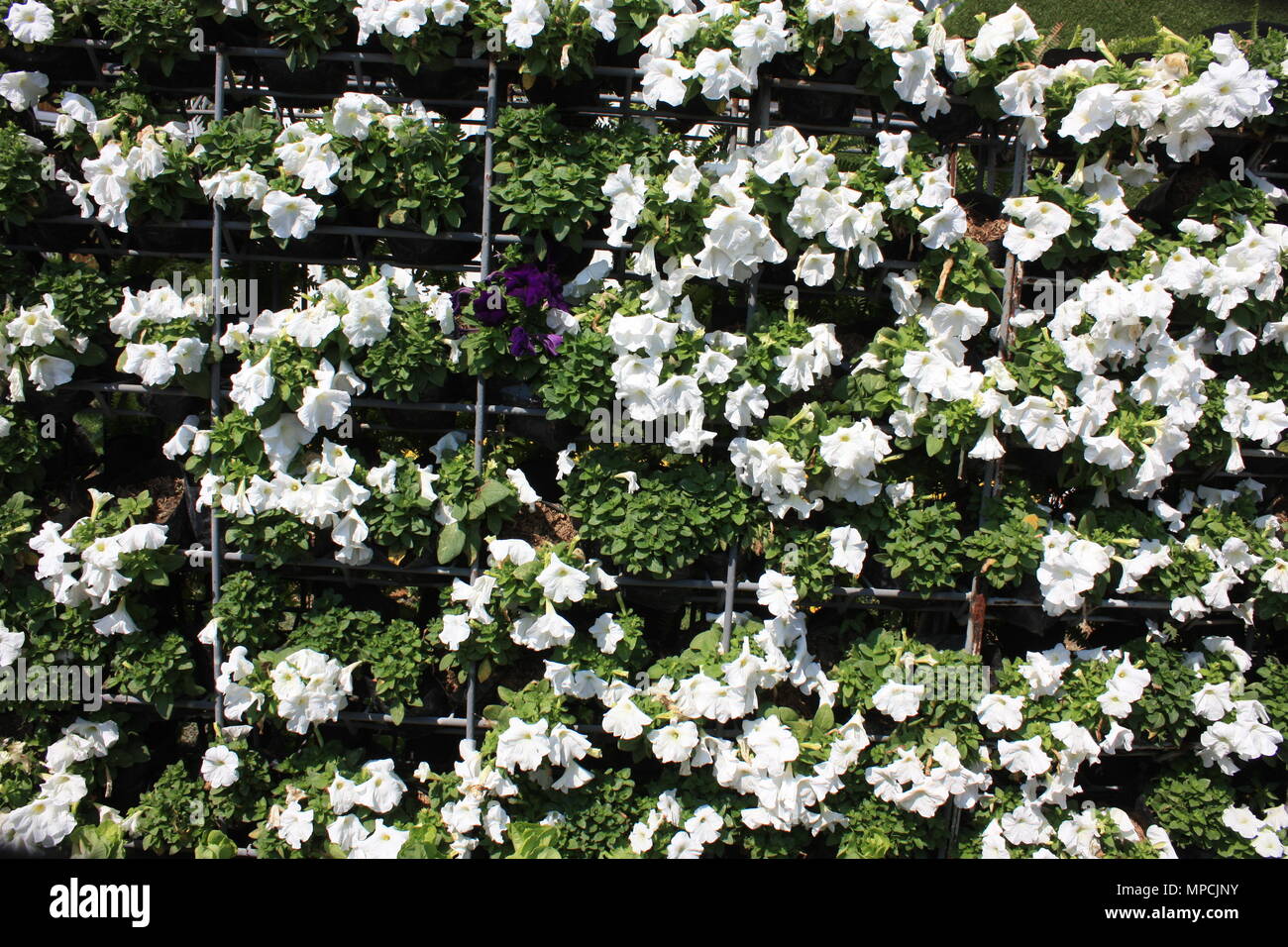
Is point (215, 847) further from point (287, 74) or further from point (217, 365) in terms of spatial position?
point (287, 74)

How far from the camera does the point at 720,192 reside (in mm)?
3037

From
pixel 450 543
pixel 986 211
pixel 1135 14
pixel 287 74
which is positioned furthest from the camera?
pixel 1135 14

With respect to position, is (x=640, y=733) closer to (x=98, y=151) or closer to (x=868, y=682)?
(x=868, y=682)

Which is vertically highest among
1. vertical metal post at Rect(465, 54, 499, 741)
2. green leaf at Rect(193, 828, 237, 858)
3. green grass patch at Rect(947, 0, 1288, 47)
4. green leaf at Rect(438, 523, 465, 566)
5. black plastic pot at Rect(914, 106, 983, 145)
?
green grass patch at Rect(947, 0, 1288, 47)

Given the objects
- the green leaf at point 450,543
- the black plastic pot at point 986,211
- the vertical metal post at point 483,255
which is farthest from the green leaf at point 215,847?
the black plastic pot at point 986,211

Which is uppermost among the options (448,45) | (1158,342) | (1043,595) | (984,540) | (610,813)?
(448,45)

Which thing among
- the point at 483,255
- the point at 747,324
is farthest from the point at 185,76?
the point at 747,324

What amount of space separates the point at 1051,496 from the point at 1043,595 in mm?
487

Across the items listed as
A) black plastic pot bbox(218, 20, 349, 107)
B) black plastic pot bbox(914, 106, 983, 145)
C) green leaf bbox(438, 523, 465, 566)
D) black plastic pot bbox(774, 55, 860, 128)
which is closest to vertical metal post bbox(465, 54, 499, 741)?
green leaf bbox(438, 523, 465, 566)

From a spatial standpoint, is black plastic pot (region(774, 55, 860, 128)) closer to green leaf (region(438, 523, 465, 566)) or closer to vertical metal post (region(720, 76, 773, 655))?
vertical metal post (region(720, 76, 773, 655))

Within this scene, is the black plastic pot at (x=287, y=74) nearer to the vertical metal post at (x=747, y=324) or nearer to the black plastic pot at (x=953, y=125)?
the vertical metal post at (x=747, y=324)

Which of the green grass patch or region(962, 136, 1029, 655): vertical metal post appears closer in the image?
region(962, 136, 1029, 655): vertical metal post

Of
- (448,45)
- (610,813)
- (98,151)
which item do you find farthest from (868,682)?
(98,151)

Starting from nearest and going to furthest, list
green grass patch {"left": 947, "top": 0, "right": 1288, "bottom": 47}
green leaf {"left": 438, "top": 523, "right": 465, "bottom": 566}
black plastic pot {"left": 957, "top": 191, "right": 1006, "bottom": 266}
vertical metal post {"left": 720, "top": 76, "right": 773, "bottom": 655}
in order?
1. green leaf {"left": 438, "top": 523, "right": 465, "bottom": 566}
2. vertical metal post {"left": 720, "top": 76, "right": 773, "bottom": 655}
3. black plastic pot {"left": 957, "top": 191, "right": 1006, "bottom": 266}
4. green grass patch {"left": 947, "top": 0, "right": 1288, "bottom": 47}
